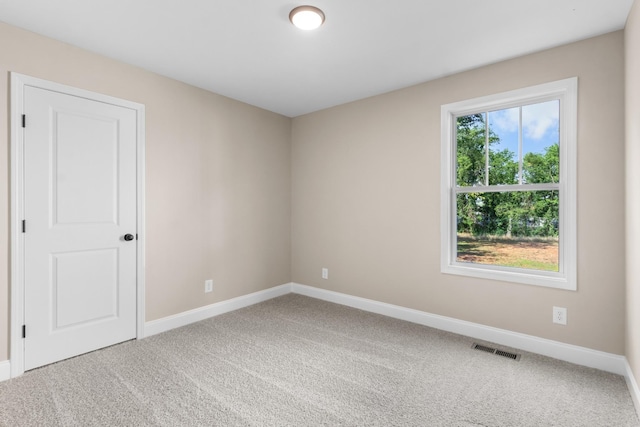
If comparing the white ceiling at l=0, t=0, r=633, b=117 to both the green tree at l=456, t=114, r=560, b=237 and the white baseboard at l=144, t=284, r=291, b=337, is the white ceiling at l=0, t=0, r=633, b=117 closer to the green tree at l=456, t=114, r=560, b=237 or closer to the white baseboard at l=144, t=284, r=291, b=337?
the green tree at l=456, t=114, r=560, b=237

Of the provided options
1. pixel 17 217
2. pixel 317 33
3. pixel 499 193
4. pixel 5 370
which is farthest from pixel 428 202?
pixel 5 370

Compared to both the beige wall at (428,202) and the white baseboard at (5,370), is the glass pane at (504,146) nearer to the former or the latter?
the beige wall at (428,202)

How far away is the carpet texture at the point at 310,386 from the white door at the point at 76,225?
0.82ft

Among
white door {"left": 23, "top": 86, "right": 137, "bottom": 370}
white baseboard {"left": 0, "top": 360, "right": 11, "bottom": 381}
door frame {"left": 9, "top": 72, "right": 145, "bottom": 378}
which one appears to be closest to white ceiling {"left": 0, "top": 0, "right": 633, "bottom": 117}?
door frame {"left": 9, "top": 72, "right": 145, "bottom": 378}

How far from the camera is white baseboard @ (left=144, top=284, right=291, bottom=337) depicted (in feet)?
10.1

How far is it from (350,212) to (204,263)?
5.87ft

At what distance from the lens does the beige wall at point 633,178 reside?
1934 mm

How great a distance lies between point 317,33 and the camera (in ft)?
7.87

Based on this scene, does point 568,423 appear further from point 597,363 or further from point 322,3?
point 322,3

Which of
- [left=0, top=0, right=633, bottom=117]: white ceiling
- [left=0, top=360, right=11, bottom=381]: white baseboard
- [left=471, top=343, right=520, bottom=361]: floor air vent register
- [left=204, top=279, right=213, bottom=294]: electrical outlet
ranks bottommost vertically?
[left=471, top=343, right=520, bottom=361]: floor air vent register

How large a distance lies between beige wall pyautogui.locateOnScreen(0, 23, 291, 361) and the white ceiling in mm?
189

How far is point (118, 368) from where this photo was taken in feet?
7.89

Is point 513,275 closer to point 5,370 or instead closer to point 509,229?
point 509,229

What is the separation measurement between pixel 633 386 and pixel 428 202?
195cm
